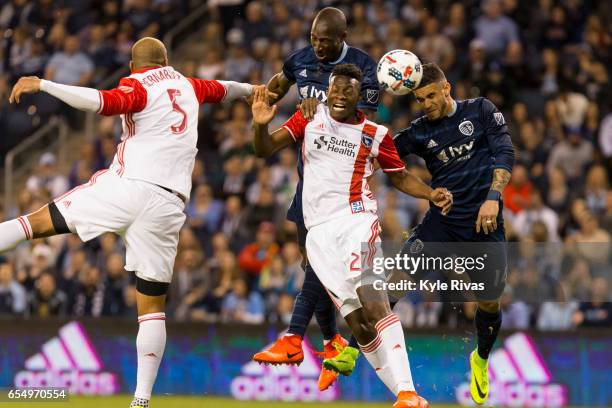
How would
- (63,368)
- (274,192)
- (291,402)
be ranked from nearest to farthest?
(291,402)
(63,368)
(274,192)

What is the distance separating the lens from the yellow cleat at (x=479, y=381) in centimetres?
1184

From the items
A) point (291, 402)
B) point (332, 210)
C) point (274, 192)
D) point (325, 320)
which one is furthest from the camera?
point (274, 192)

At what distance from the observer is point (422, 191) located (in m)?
10.5

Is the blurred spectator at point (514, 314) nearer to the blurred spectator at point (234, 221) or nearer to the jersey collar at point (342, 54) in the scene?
the blurred spectator at point (234, 221)

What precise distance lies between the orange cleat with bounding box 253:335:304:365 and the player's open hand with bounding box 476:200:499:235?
183 cm

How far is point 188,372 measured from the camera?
632 inches

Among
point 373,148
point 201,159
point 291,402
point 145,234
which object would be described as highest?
point 201,159

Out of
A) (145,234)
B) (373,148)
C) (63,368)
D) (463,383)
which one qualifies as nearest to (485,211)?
(373,148)

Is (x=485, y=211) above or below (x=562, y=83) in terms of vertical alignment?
below

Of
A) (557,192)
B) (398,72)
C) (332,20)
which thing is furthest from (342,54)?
(557,192)

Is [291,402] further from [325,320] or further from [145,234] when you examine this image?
[145,234]

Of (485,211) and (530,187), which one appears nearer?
(485,211)

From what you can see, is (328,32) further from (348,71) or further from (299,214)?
(299,214)

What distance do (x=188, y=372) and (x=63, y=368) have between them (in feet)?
5.20
